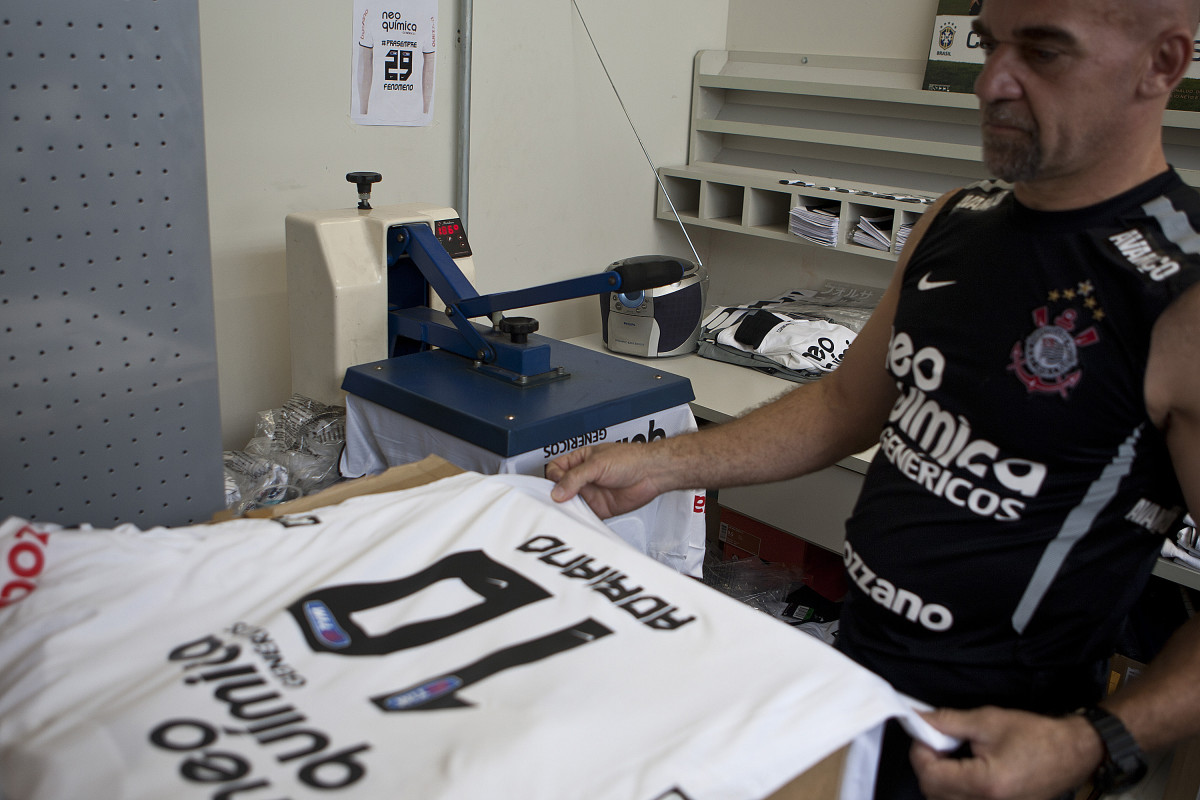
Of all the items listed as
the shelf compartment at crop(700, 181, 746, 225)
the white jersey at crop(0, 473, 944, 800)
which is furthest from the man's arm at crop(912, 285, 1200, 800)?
the shelf compartment at crop(700, 181, 746, 225)

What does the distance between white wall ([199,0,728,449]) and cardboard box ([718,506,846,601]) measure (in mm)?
735

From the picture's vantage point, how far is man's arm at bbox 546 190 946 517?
44.0 inches

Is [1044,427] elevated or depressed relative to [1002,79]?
depressed

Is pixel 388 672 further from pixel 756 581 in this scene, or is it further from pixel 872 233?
pixel 872 233

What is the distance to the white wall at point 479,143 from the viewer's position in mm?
1771

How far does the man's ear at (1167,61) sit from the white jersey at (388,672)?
0.61 m

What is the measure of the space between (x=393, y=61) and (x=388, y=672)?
160 centimetres

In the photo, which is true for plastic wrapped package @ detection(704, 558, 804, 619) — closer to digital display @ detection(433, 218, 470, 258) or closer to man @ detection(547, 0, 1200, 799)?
digital display @ detection(433, 218, 470, 258)

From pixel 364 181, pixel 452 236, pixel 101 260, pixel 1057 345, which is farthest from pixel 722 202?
pixel 101 260

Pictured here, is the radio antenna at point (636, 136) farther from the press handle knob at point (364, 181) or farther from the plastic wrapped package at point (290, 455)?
the plastic wrapped package at point (290, 455)

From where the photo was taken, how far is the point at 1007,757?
756 millimetres

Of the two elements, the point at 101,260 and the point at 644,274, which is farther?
the point at 644,274

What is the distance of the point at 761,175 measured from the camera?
8.49 feet

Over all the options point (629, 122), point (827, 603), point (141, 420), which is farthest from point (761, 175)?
point (141, 420)
